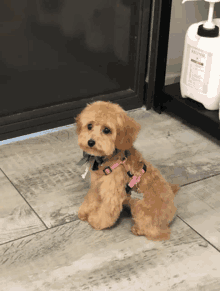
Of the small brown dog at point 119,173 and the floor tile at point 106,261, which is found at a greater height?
the small brown dog at point 119,173

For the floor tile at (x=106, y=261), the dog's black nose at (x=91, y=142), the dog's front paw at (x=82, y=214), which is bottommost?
the floor tile at (x=106, y=261)

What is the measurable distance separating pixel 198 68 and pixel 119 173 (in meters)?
0.88

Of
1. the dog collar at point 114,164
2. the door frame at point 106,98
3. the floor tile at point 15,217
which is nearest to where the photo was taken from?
the dog collar at point 114,164

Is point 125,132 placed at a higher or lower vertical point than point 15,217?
higher

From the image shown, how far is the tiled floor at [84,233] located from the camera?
3.95 feet

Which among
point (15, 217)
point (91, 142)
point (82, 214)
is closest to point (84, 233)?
point (82, 214)

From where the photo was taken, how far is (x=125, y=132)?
117 centimetres

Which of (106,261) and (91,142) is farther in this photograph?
(106,261)

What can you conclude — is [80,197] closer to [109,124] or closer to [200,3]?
[109,124]

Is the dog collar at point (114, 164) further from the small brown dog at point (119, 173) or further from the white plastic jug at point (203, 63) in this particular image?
the white plastic jug at point (203, 63)

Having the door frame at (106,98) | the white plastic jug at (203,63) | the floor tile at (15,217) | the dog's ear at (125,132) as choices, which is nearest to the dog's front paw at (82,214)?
the floor tile at (15,217)

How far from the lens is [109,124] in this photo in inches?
44.8

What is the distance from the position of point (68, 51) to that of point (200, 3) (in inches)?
33.1

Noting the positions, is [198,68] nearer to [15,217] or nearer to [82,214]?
[82,214]
